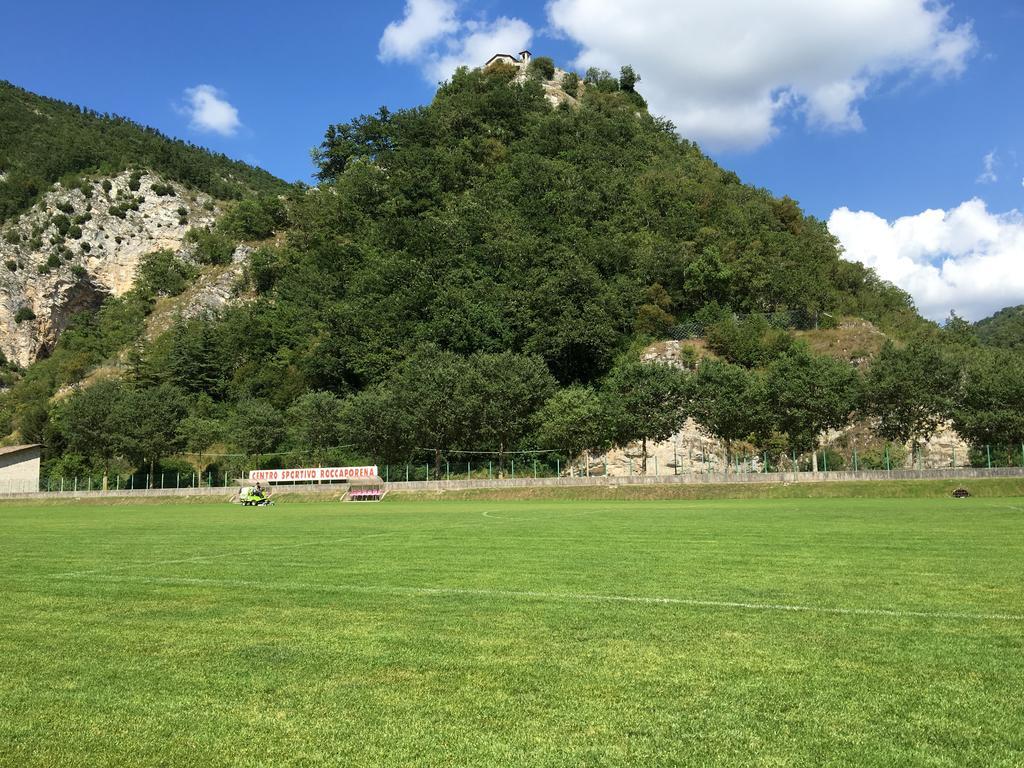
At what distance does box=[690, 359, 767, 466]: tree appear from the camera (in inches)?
2223

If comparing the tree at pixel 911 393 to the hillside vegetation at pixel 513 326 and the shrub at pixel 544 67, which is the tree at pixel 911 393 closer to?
the hillside vegetation at pixel 513 326

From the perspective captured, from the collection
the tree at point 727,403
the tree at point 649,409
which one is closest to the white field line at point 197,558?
the tree at point 649,409

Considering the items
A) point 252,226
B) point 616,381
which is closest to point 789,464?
point 616,381

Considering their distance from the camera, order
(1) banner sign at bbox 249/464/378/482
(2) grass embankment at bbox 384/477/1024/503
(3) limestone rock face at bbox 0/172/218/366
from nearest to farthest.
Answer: (2) grass embankment at bbox 384/477/1024/503 < (1) banner sign at bbox 249/464/378/482 < (3) limestone rock face at bbox 0/172/218/366

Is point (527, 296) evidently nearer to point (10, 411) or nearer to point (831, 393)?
point (831, 393)

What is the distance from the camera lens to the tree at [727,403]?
56469 millimetres

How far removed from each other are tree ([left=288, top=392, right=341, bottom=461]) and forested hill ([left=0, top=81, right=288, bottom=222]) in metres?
78.8

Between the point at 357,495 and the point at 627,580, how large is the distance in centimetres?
4599

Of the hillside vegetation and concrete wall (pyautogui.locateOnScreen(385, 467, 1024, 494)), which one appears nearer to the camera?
concrete wall (pyautogui.locateOnScreen(385, 467, 1024, 494))

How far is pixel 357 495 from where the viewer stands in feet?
179

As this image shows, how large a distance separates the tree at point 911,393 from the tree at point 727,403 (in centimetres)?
829

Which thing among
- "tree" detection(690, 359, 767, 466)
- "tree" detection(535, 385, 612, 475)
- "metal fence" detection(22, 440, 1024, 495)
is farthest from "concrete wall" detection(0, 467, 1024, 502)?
"tree" detection(690, 359, 767, 466)

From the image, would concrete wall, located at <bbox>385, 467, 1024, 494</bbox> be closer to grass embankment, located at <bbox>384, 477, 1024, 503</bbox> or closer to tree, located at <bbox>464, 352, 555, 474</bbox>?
grass embankment, located at <bbox>384, 477, 1024, 503</bbox>

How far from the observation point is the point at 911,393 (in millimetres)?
54938
